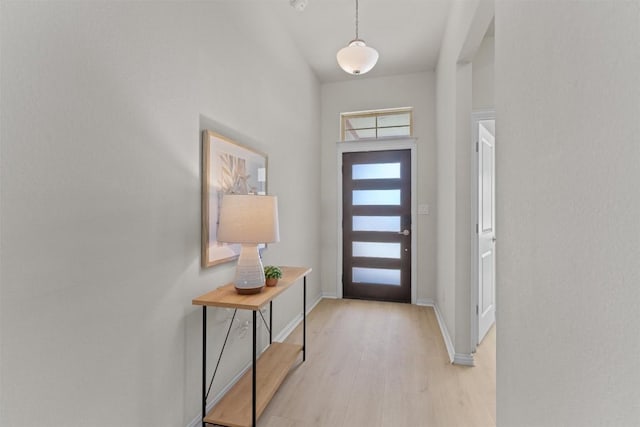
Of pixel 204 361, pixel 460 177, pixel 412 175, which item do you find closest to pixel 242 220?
pixel 204 361

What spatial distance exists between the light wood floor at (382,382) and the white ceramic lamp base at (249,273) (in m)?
0.80

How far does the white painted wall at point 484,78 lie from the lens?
107 inches

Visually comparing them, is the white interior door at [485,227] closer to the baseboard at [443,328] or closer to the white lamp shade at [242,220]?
the baseboard at [443,328]

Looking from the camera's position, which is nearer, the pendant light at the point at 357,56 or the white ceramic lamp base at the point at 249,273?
the white ceramic lamp base at the point at 249,273

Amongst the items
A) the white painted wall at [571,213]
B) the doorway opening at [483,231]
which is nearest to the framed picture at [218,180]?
the white painted wall at [571,213]

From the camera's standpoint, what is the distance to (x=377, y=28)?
307 cm

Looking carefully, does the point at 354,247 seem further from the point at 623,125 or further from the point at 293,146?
the point at 623,125

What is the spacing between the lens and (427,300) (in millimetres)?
4012

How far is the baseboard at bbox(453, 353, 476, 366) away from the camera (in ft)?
8.00

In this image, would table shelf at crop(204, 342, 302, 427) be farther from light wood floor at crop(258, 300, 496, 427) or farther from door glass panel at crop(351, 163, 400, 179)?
door glass panel at crop(351, 163, 400, 179)

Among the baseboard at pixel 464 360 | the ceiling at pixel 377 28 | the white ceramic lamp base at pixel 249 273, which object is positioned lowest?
the baseboard at pixel 464 360

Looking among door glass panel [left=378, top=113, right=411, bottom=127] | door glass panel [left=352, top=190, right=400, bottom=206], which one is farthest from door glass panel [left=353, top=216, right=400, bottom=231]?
door glass panel [left=378, top=113, right=411, bottom=127]

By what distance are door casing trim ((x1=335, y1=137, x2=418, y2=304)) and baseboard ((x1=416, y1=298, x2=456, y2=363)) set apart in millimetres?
129

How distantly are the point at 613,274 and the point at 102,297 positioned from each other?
1.57 meters
